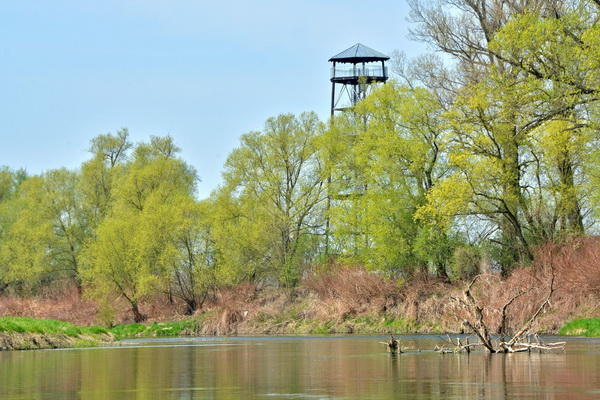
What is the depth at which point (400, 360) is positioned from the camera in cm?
2641

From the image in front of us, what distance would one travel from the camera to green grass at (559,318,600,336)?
39781mm

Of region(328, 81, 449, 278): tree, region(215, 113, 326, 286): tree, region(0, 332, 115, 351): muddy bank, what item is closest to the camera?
region(0, 332, 115, 351): muddy bank

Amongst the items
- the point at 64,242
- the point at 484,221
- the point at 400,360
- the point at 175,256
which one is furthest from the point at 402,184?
the point at 64,242

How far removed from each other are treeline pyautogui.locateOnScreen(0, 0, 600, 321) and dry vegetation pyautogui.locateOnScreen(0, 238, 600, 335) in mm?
1376

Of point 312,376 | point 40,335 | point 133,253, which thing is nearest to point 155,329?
point 133,253

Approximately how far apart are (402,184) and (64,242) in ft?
125

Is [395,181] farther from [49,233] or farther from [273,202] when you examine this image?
[49,233]

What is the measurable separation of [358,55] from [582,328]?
34125 millimetres

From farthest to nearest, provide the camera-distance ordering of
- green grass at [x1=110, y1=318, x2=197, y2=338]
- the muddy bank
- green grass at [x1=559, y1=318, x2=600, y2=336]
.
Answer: green grass at [x1=110, y1=318, x2=197, y2=338]
green grass at [x1=559, y1=318, x2=600, y2=336]
the muddy bank

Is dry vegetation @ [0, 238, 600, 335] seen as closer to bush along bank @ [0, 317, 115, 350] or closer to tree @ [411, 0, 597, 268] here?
tree @ [411, 0, 597, 268]

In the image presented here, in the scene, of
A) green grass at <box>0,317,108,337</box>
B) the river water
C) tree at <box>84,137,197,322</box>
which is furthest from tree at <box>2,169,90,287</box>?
the river water

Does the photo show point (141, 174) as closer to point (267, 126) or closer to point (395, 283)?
point (267, 126)

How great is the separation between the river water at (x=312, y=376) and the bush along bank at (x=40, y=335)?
216 inches

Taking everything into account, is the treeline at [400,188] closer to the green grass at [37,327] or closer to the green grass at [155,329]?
the green grass at [155,329]
